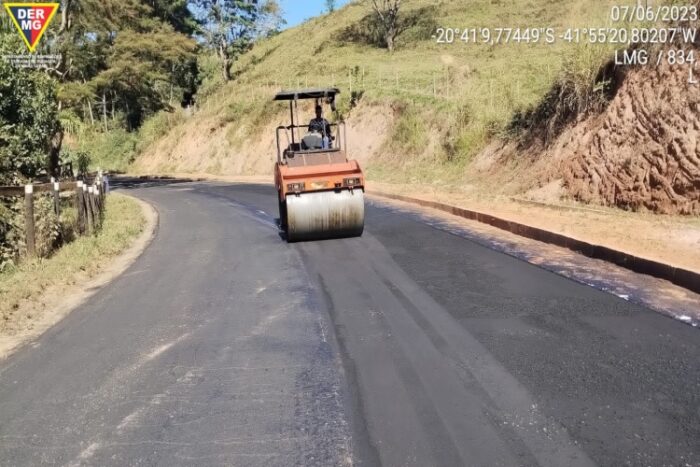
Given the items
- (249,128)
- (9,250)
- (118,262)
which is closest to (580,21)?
(118,262)

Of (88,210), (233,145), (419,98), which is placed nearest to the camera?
(88,210)

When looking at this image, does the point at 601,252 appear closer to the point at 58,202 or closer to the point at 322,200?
the point at 322,200

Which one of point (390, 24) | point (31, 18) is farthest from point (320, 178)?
point (390, 24)

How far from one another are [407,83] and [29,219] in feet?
93.2

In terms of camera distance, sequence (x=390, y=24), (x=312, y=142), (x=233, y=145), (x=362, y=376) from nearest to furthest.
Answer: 1. (x=362, y=376)
2. (x=312, y=142)
3. (x=233, y=145)
4. (x=390, y=24)

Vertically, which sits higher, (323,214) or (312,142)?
(312,142)

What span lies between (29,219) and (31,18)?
44.1ft

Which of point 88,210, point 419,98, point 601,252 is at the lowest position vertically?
point 601,252

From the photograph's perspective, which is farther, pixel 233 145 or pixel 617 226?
pixel 233 145

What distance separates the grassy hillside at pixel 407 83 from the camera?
70.5ft

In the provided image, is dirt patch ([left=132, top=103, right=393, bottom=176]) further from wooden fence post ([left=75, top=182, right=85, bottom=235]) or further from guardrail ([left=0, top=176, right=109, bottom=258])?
wooden fence post ([left=75, top=182, right=85, bottom=235])

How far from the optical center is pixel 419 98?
29.9 m
